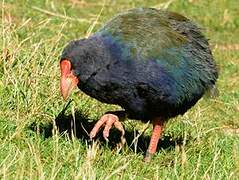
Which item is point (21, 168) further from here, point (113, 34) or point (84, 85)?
point (113, 34)

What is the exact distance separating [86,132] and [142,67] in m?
0.75

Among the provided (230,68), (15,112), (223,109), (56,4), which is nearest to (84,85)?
(15,112)

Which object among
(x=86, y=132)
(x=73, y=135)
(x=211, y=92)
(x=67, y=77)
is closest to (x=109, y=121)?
(x=86, y=132)

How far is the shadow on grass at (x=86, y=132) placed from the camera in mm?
5293

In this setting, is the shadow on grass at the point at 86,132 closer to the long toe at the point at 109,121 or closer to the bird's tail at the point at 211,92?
the long toe at the point at 109,121

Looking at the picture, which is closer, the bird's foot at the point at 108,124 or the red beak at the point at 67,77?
the red beak at the point at 67,77

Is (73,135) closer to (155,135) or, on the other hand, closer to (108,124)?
(108,124)

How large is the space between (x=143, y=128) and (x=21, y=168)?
1.96 m

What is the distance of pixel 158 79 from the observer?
4.85 meters

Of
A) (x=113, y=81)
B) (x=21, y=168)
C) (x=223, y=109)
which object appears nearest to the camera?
(x=21, y=168)

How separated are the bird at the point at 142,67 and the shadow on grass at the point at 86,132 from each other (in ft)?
0.73

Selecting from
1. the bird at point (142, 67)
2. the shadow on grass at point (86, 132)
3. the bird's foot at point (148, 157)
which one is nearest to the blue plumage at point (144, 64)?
the bird at point (142, 67)

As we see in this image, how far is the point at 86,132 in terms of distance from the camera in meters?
5.27

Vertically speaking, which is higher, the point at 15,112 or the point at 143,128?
the point at 15,112
